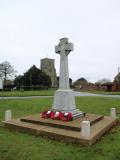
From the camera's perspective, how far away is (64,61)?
902 centimetres

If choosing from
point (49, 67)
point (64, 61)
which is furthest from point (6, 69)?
point (64, 61)

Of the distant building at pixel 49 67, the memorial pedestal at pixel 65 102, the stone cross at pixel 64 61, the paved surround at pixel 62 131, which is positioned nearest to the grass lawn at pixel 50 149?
the paved surround at pixel 62 131

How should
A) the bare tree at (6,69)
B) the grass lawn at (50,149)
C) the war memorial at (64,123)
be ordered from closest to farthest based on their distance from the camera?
the grass lawn at (50,149) < the war memorial at (64,123) < the bare tree at (6,69)

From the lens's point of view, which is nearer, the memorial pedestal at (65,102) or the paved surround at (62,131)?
the paved surround at (62,131)

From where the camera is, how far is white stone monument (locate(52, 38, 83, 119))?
8602mm

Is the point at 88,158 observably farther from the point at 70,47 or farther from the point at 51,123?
the point at 70,47

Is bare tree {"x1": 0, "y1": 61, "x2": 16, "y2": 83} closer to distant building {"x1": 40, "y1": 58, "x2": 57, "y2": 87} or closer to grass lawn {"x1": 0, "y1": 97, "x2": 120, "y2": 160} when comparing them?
distant building {"x1": 40, "y1": 58, "x2": 57, "y2": 87}

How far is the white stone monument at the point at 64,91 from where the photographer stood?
28.2 feet

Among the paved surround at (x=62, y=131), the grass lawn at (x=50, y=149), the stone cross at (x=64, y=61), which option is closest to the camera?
the grass lawn at (x=50, y=149)

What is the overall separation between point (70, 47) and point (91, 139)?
4.55 metres

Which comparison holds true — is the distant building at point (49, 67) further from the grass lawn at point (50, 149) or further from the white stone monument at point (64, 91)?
the grass lawn at point (50, 149)

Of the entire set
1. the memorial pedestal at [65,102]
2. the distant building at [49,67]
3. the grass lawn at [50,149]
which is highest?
the distant building at [49,67]

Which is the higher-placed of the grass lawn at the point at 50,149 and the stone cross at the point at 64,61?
the stone cross at the point at 64,61

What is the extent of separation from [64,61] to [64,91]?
138 cm
